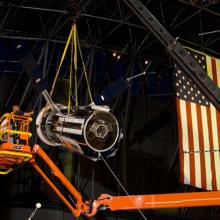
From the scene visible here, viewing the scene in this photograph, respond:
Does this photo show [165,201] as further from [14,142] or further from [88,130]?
[14,142]

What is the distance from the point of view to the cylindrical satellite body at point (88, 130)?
7492 millimetres

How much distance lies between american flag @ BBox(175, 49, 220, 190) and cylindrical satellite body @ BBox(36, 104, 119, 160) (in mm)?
4165

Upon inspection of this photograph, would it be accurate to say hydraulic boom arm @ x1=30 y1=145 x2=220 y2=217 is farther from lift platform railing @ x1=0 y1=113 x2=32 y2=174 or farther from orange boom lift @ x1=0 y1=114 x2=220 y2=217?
lift platform railing @ x1=0 y1=113 x2=32 y2=174

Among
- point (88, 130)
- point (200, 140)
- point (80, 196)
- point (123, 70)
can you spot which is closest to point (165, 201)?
point (80, 196)

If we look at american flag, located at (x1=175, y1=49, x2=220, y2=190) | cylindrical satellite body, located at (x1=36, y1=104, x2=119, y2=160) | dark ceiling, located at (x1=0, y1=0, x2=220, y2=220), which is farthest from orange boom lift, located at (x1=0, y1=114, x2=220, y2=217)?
dark ceiling, located at (x1=0, y1=0, x2=220, y2=220)

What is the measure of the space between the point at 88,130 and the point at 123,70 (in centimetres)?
1507

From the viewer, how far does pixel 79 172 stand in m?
19.7

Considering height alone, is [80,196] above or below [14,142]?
below

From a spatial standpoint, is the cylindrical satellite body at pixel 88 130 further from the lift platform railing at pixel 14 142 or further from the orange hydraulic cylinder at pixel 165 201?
the lift platform railing at pixel 14 142

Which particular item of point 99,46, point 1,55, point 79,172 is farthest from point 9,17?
point 79,172

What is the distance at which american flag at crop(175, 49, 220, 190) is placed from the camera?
11.6 metres

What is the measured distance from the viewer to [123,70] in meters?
22.3

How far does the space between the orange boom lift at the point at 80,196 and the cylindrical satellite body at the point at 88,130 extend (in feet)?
2.89

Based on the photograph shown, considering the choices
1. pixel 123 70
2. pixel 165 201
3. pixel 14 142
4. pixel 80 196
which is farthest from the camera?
pixel 123 70
